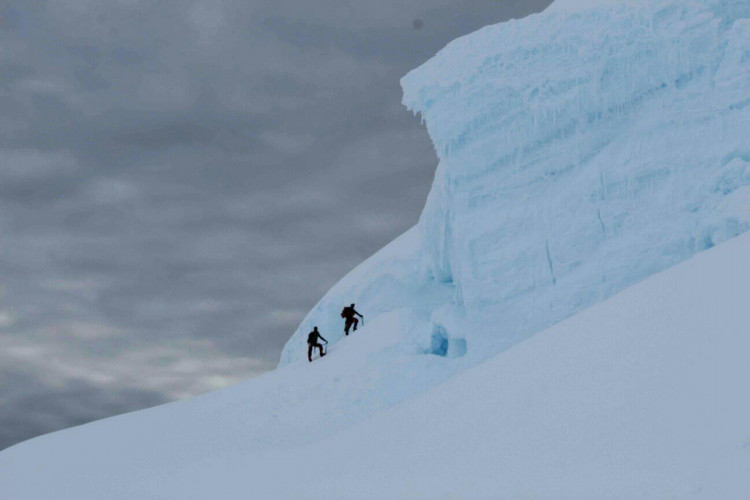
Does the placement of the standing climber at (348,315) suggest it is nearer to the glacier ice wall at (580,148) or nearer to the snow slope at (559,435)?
the glacier ice wall at (580,148)

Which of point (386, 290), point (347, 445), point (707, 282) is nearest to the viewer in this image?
point (707, 282)

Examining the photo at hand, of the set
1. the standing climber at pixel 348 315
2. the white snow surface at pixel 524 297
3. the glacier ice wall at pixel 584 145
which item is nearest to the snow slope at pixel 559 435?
the white snow surface at pixel 524 297

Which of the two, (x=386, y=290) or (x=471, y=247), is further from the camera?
(x=386, y=290)

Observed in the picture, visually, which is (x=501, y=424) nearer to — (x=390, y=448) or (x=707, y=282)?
(x=390, y=448)

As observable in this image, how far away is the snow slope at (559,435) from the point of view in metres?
7.11

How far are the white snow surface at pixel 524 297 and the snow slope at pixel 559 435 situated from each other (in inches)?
2.0

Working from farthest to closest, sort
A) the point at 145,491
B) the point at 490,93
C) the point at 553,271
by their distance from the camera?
the point at 490,93
the point at 553,271
the point at 145,491

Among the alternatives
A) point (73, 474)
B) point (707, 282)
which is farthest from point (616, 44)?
point (73, 474)

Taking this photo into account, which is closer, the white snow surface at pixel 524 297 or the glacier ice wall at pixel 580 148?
the white snow surface at pixel 524 297

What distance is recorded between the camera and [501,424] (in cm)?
944

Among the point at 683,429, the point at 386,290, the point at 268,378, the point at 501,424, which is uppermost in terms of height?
the point at 386,290

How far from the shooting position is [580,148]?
16312 millimetres

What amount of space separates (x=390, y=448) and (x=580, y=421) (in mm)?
3086

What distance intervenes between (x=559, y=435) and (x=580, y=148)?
9400mm
